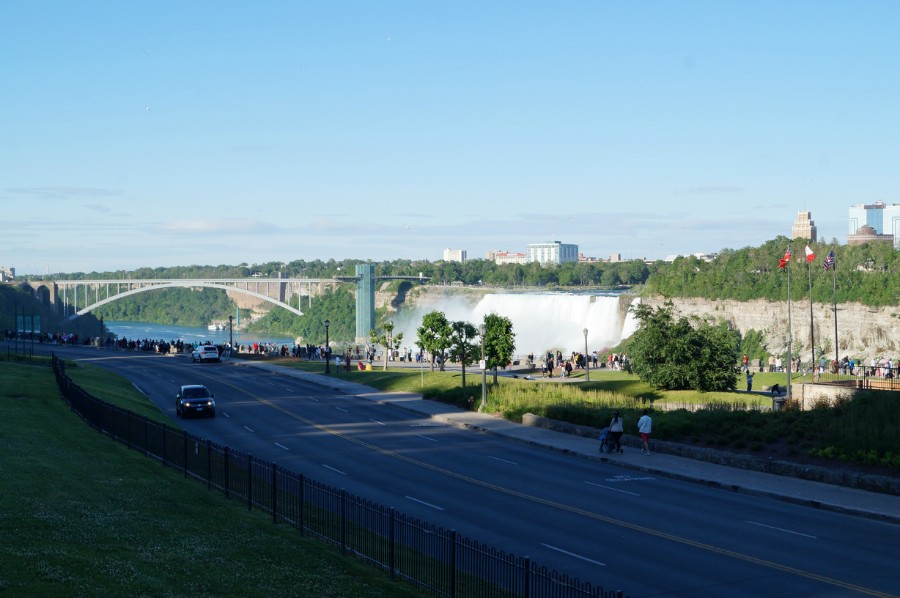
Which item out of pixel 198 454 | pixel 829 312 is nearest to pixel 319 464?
pixel 198 454

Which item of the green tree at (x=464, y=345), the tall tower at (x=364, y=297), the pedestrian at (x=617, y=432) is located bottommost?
the pedestrian at (x=617, y=432)

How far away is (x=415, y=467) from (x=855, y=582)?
14.9m

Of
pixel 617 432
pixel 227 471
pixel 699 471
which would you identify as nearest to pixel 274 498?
pixel 227 471

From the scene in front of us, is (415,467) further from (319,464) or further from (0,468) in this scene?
(0,468)

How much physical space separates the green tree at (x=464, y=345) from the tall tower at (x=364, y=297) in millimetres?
105681

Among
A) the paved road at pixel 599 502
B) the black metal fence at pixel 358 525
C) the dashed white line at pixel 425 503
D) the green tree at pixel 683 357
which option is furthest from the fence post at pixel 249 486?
the green tree at pixel 683 357

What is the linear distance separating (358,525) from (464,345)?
32.7 m

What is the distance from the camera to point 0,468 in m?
18.5

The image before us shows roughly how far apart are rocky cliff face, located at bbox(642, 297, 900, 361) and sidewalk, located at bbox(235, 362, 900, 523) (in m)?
39.7

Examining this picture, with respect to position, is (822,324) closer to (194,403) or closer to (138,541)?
(194,403)

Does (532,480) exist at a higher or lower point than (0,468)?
lower

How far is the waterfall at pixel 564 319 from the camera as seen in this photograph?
352 feet

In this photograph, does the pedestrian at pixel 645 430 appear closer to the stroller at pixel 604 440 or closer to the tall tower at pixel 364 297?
the stroller at pixel 604 440

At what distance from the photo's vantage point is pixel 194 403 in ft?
135
